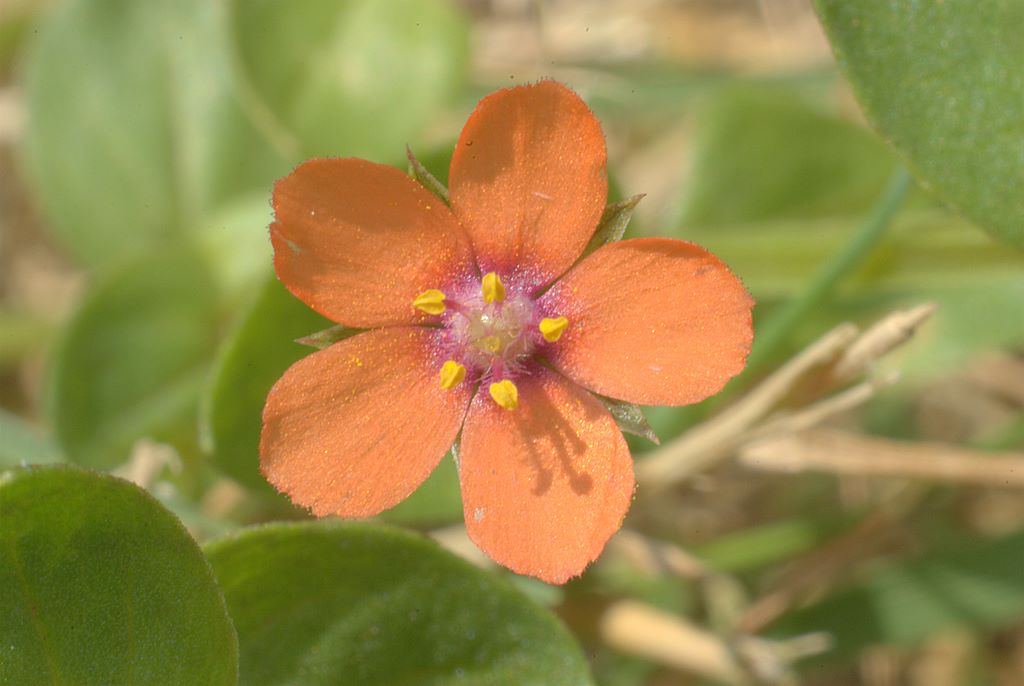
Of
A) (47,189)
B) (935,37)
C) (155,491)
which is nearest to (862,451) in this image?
(935,37)

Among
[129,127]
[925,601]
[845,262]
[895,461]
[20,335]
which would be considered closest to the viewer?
[845,262]

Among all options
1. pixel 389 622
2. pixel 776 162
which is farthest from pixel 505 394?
pixel 776 162

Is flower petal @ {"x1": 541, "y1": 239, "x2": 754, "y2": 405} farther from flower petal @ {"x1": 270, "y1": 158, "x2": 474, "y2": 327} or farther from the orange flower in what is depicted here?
flower petal @ {"x1": 270, "y1": 158, "x2": 474, "y2": 327}

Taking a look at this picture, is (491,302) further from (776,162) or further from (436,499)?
(776,162)

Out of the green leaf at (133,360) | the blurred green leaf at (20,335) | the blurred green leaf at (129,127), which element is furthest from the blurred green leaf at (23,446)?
the blurred green leaf at (129,127)

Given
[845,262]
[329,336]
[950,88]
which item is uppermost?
[950,88]

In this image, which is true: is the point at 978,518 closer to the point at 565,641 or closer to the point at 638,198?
the point at 565,641

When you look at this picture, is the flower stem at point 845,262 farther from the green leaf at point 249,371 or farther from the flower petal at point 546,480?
the green leaf at point 249,371

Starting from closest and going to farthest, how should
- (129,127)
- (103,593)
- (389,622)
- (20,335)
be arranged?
(103,593)
(389,622)
(20,335)
(129,127)
